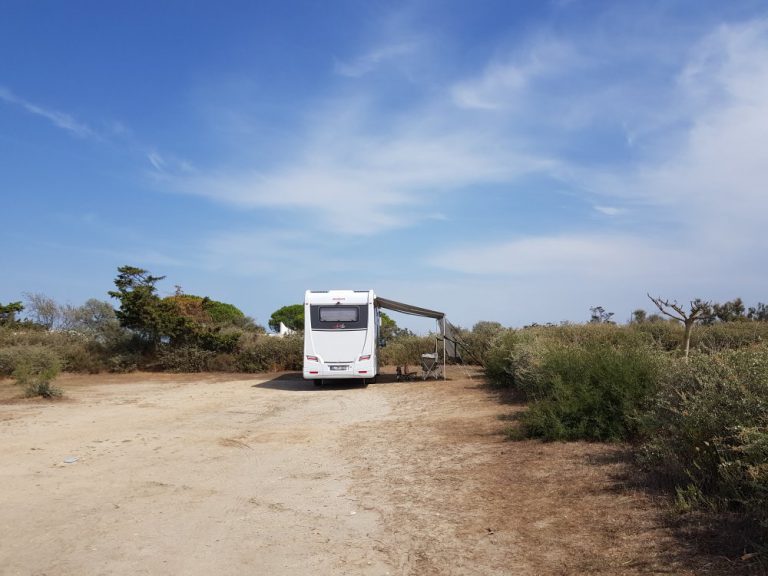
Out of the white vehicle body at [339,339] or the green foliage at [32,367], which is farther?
the white vehicle body at [339,339]

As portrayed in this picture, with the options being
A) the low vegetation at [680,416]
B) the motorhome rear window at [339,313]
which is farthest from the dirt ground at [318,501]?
the motorhome rear window at [339,313]

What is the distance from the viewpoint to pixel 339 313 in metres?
19.4

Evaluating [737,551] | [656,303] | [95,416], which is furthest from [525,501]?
[95,416]

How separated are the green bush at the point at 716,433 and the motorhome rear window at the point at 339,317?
12712mm

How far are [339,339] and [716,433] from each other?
14.3 m

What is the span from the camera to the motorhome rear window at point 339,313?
1931 centimetres

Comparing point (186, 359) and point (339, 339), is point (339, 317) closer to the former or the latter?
point (339, 339)

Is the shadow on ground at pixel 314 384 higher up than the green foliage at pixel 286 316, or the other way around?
the green foliage at pixel 286 316

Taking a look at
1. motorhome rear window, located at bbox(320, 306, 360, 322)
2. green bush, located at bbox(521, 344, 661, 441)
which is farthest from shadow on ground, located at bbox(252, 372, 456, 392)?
green bush, located at bbox(521, 344, 661, 441)

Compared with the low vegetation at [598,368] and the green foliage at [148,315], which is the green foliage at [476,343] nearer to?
the low vegetation at [598,368]

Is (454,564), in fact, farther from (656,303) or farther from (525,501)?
(656,303)

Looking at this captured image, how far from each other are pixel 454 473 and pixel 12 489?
5.20 m

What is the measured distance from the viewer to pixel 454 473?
7.81 meters

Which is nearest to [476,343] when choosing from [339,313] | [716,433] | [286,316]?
[339,313]
